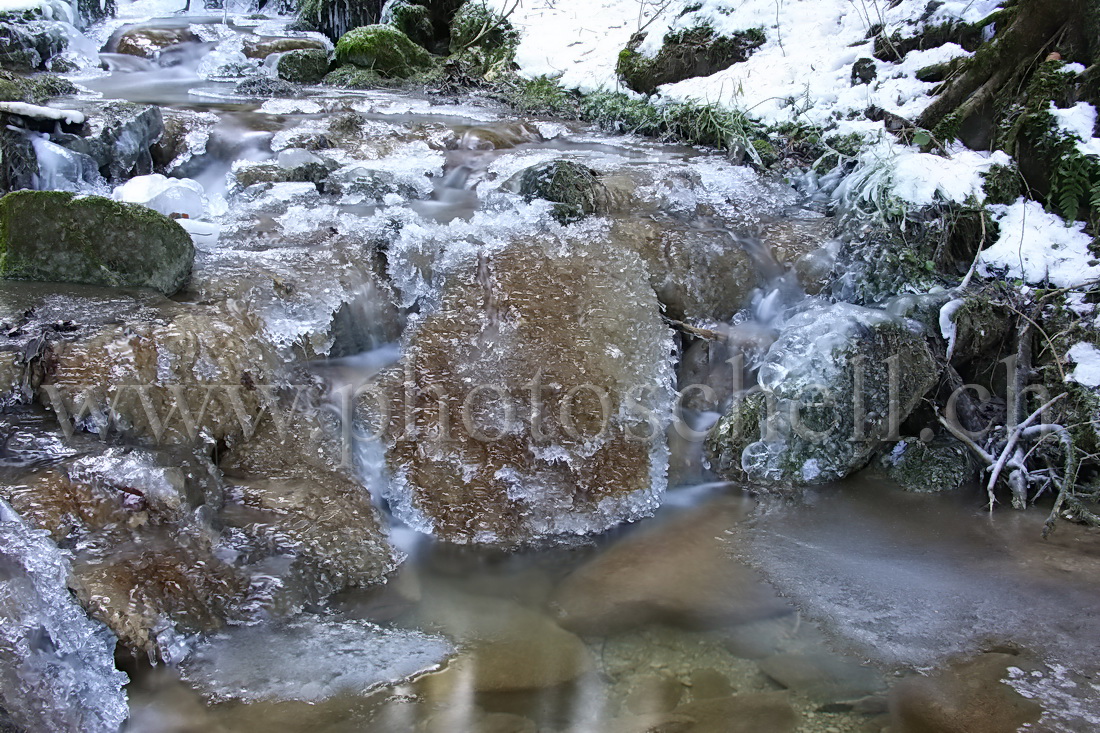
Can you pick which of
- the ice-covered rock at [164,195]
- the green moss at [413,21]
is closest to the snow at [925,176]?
the ice-covered rock at [164,195]

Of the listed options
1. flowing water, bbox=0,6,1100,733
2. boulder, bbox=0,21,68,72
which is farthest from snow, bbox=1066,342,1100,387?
boulder, bbox=0,21,68,72

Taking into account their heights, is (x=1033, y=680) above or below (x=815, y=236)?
below

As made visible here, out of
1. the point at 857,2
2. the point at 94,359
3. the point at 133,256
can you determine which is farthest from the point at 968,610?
the point at 857,2

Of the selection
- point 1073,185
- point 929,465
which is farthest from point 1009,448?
point 1073,185

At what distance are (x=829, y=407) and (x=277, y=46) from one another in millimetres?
8767

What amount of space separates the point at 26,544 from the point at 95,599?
0.29m

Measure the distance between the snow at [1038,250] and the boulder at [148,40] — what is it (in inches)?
366

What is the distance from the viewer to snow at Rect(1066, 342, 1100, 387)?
3.66 metres

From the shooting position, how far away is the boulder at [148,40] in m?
9.03

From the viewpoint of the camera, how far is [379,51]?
31.1 feet

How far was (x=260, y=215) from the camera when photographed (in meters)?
4.96

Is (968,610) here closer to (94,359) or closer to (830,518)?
(830,518)

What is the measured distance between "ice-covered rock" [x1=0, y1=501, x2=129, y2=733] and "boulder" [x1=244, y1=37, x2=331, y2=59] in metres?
8.30

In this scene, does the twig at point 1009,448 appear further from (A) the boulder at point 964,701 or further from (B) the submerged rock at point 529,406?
(B) the submerged rock at point 529,406
